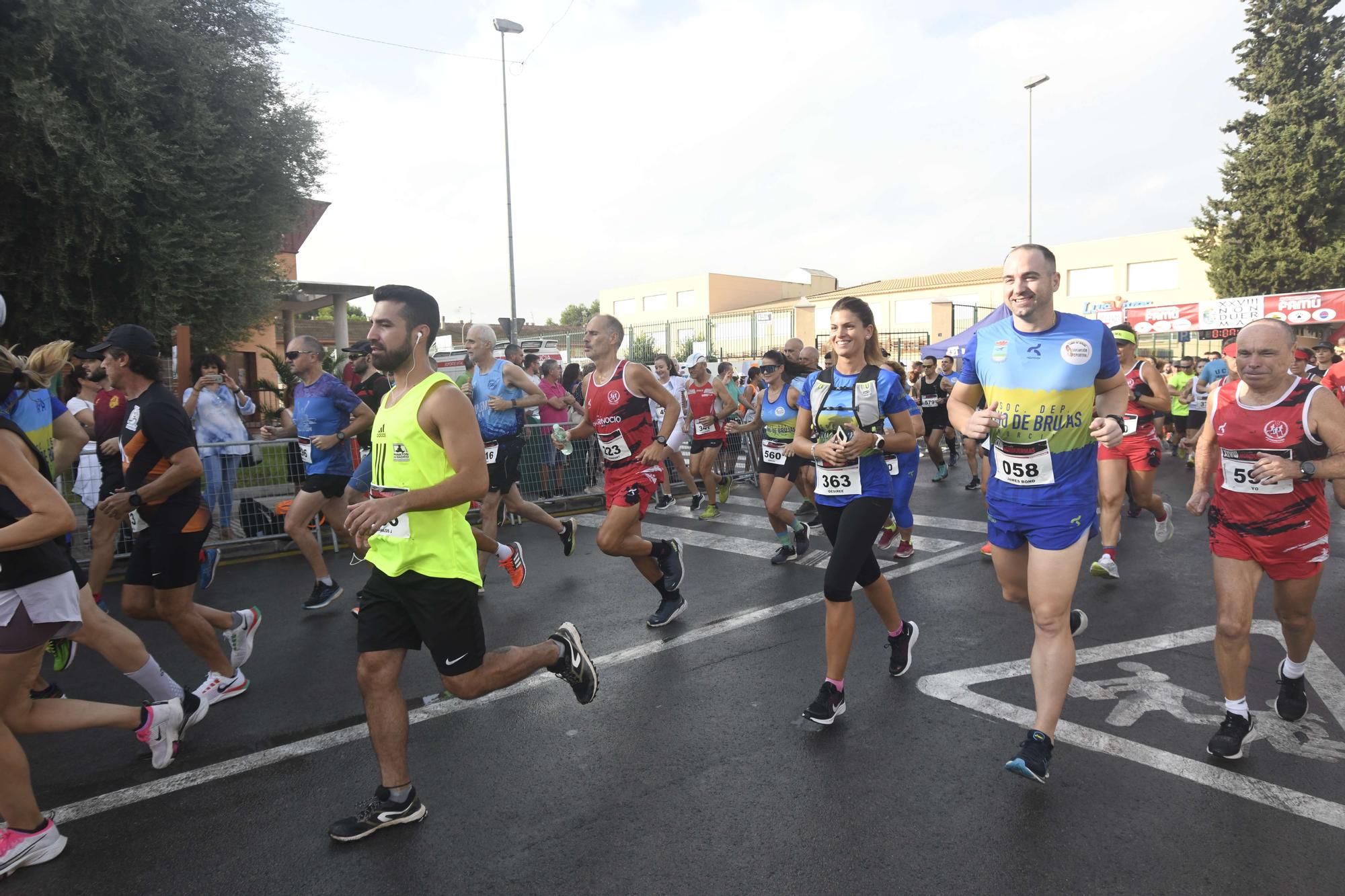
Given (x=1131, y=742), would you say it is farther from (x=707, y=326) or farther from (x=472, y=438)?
(x=707, y=326)

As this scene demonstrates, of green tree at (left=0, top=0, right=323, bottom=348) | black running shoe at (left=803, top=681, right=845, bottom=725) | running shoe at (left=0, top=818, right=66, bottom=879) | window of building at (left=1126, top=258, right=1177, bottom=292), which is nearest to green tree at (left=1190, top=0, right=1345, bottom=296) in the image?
window of building at (left=1126, top=258, right=1177, bottom=292)

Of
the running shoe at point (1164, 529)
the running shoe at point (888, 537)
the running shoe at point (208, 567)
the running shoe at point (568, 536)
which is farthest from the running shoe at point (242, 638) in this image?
the running shoe at point (1164, 529)

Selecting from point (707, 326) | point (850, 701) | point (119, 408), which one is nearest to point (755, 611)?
point (850, 701)

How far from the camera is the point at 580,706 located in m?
4.31

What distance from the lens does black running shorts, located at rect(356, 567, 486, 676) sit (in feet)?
10.3

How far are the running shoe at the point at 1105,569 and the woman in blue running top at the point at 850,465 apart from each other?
9.23 feet

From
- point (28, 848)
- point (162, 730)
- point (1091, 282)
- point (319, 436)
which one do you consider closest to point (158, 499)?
point (162, 730)

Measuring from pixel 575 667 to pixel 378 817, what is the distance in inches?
41.6

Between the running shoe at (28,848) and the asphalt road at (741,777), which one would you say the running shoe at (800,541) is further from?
the running shoe at (28,848)

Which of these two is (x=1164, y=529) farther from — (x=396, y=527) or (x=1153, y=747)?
(x=396, y=527)

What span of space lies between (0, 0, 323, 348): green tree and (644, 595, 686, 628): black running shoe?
11140 mm

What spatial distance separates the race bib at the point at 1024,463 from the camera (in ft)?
11.4

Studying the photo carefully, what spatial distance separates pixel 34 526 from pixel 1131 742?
447 cm

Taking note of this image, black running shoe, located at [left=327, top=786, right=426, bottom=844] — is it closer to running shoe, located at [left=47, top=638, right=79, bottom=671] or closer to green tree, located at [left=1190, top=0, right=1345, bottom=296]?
running shoe, located at [left=47, top=638, right=79, bottom=671]
